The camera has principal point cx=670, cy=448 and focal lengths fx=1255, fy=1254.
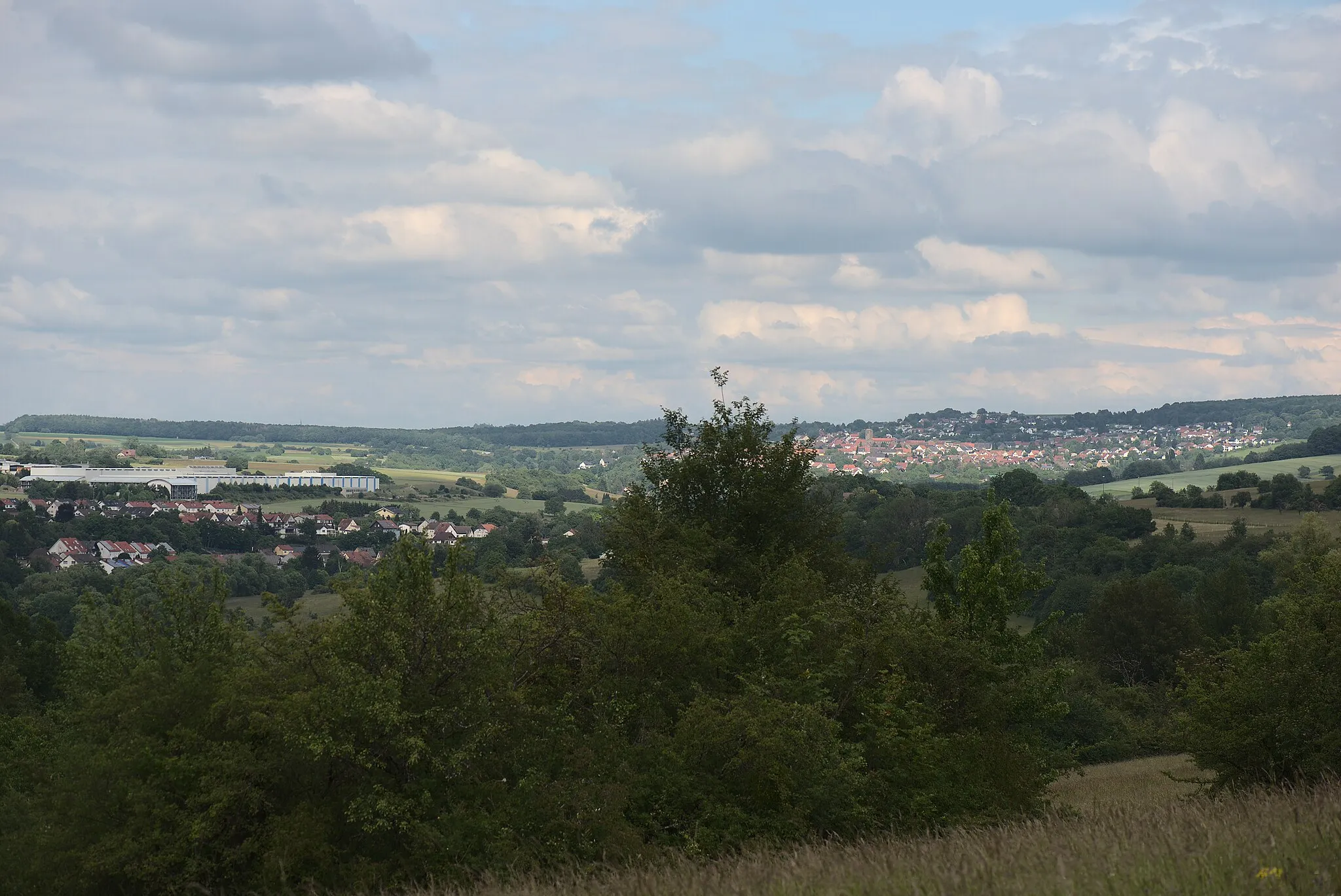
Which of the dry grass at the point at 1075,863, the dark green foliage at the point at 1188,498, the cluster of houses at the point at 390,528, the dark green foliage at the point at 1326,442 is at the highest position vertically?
the dark green foliage at the point at 1326,442

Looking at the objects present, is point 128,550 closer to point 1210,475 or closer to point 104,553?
point 104,553

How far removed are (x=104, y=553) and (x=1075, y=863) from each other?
492 ft

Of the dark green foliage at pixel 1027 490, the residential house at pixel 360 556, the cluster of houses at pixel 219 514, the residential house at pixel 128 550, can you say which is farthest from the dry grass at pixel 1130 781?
the residential house at pixel 128 550

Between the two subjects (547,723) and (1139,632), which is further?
(1139,632)

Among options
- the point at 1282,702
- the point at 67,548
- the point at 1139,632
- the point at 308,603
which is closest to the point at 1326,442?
the point at 1139,632

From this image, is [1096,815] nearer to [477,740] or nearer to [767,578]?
[477,740]

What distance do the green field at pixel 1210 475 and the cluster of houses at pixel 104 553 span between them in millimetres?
115298

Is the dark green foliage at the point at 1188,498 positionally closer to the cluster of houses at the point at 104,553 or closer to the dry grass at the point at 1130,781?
the dry grass at the point at 1130,781

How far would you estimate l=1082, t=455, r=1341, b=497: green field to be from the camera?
158m

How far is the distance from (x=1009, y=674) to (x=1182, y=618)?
4440 centimetres

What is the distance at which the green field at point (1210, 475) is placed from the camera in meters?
158

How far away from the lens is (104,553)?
14200 centimetres

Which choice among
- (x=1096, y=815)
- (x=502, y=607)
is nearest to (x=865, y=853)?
(x=1096, y=815)

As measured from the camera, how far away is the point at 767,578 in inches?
1288
